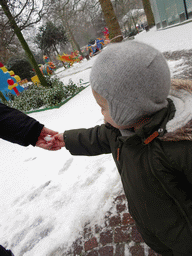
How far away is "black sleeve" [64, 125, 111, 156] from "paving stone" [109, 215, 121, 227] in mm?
905

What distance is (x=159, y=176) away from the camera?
0.85m

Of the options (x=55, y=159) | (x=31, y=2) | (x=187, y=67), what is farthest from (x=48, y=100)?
(x=187, y=67)

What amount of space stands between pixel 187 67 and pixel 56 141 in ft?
14.1

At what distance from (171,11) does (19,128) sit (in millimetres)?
14184

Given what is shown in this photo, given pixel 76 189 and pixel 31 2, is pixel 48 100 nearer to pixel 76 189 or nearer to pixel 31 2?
pixel 31 2

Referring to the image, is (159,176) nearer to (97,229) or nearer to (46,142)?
(46,142)

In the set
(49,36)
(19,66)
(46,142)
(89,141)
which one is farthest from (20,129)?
(49,36)

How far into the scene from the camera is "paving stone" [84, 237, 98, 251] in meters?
1.72

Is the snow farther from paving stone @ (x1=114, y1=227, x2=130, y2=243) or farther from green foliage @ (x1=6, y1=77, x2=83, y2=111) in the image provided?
green foliage @ (x1=6, y1=77, x2=83, y2=111)

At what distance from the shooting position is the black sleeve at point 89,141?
1.31 meters

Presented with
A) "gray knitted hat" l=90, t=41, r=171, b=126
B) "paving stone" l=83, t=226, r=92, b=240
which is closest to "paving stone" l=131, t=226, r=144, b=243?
"paving stone" l=83, t=226, r=92, b=240

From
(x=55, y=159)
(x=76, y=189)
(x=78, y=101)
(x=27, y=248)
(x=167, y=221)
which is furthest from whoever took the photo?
(x=78, y=101)

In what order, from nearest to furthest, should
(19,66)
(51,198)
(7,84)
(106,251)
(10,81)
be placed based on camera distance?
(106,251), (51,198), (10,81), (7,84), (19,66)

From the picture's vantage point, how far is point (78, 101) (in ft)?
19.9
